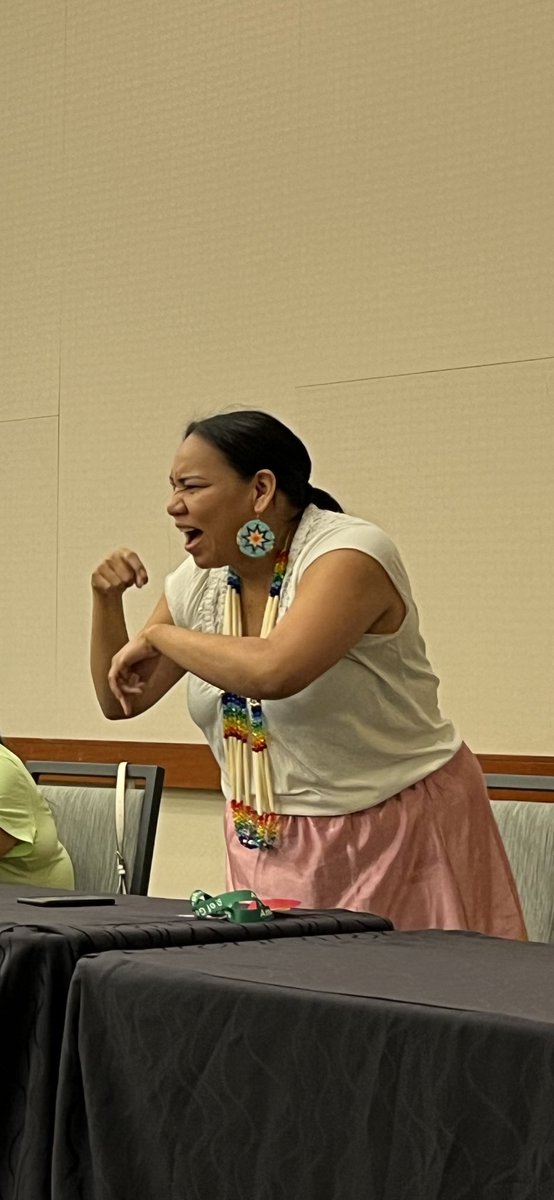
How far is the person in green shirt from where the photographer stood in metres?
2.52

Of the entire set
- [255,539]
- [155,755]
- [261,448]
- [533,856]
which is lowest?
[155,755]

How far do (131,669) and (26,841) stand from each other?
2.08 ft

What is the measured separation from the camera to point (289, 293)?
12.5ft

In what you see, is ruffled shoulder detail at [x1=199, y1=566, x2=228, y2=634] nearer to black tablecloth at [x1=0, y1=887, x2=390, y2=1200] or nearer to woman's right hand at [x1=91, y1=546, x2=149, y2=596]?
woman's right hand at [x1=91, y1=546, x2=149, y2=596]

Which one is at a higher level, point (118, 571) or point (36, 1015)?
point (118, 571)

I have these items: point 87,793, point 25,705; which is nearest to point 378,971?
point 87,793

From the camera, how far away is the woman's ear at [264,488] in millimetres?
1918

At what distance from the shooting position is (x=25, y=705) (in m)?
4.38

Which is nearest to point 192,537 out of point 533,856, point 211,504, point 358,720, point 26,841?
point 211,504

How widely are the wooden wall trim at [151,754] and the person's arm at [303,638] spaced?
166 centimetres

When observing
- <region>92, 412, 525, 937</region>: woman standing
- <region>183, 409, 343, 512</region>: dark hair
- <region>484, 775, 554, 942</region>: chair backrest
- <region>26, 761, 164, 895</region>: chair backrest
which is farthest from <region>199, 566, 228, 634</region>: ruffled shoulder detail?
<region>26, 761, 164, 895</region>: chair backrest

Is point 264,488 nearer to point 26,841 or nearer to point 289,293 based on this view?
point 26,841

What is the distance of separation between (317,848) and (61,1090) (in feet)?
2.22

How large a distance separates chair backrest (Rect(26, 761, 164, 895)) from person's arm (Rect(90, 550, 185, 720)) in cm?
44
